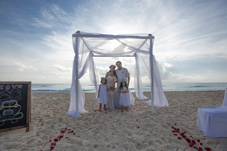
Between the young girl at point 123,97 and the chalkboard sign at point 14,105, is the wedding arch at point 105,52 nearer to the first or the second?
the young girl at point 123,97

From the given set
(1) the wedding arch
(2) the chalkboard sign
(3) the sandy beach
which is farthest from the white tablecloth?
(2) the chalkboard sign

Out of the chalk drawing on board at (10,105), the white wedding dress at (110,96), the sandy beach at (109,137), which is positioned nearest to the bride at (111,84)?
the white wedding dress at (110,96)

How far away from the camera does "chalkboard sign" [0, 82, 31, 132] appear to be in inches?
105

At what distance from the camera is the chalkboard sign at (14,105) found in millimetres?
2660

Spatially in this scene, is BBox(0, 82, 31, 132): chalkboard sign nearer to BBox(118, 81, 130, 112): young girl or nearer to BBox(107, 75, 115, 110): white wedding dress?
BBox(107, 75, 115, 110): white wedding dress

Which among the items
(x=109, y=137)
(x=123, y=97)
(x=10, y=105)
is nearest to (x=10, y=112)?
(x=10, y=105)

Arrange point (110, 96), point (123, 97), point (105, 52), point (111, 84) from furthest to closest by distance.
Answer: point (105, 52), point (110, 96), point (111, 84), point (123, 97)

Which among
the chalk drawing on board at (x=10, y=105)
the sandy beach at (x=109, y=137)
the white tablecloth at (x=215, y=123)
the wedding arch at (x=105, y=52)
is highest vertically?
the wedding arch at (x=105, y=52)

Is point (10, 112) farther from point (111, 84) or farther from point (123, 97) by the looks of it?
point (123, 97)

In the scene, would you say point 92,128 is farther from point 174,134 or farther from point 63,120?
point 174,134

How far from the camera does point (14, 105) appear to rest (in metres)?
2.77

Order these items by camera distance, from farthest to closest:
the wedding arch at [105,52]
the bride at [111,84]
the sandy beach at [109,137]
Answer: the bride at [111,84] < the wedding arch at [105,52] < the sandy beach at [109,137]

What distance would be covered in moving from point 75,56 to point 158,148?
11.2ft

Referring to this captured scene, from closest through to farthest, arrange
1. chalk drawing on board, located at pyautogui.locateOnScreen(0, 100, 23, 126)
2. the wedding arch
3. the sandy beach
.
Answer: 1. the sandy beach
2. chalk drawing on board, located at pyautogui.locateOnScreen(0, 100, 23, 126)
3. the wedding arch
